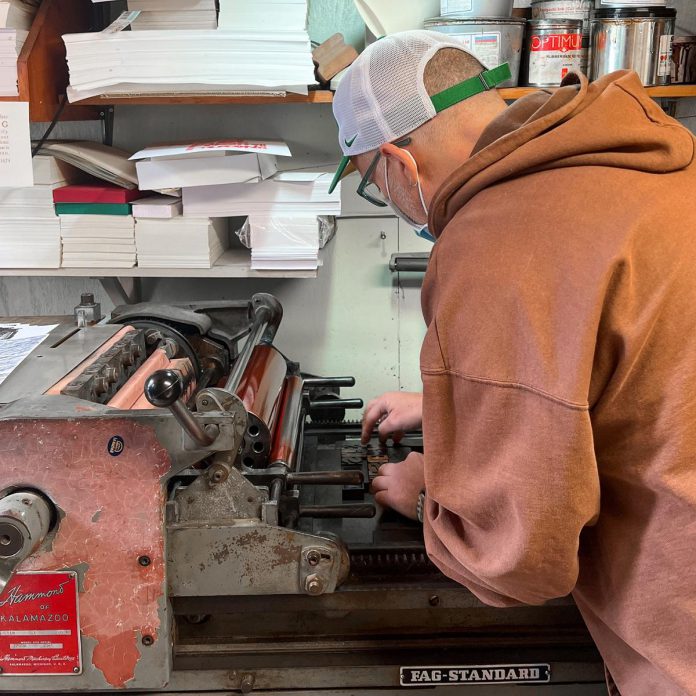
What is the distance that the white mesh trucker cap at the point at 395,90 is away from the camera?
108 cm

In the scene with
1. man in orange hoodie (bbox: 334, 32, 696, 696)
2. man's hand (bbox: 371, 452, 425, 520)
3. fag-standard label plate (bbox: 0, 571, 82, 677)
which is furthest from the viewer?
man's hand (bbox: 371, 452, 425, 520)

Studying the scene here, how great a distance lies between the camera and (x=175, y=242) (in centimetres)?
181

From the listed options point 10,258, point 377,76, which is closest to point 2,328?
point 10,258

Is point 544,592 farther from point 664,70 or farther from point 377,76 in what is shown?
point 664,70

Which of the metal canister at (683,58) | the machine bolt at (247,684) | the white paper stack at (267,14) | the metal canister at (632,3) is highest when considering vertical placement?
the metal canister at (632,3)

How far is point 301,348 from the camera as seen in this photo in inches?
87.4

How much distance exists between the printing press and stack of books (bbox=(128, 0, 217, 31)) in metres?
0.77

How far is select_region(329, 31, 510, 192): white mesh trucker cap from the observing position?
108cm

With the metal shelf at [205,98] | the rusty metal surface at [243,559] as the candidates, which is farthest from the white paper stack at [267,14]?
the rusty metal surface at [243,559]

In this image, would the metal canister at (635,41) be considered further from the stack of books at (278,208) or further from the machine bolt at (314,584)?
the machine bolt at (314,584)

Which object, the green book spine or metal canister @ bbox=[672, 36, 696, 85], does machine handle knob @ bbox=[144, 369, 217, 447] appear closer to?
the green book spine

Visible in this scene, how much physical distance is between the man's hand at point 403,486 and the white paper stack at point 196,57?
84cm

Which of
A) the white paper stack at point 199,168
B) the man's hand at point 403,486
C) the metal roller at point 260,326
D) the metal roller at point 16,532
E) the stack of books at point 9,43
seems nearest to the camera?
the metal roller at point 16,532

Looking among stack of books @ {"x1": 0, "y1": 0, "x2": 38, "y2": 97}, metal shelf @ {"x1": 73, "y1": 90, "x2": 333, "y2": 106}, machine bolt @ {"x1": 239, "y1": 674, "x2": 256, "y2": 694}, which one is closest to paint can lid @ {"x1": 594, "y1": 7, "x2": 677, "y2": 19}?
metal shelf @ {"x1": 73, "y1": 90, "x2": 333, "y2": 106}
